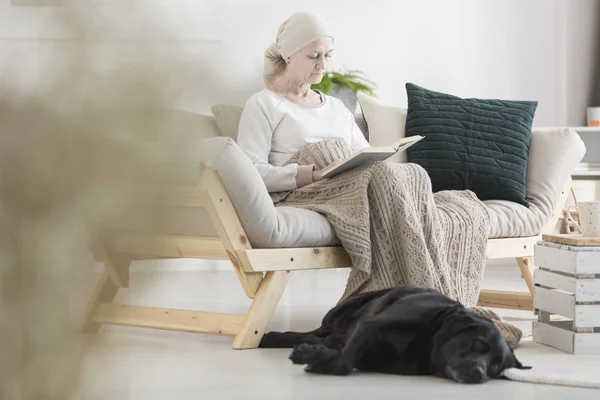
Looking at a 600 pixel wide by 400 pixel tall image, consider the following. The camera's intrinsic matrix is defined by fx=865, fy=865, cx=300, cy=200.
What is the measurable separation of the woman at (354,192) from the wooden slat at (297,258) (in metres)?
0.06

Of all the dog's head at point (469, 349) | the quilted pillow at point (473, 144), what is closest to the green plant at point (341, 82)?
the quilted pillow at point (473, 144)

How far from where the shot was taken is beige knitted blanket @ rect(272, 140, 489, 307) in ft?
7.94

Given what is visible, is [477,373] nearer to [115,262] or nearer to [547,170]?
[547,170]

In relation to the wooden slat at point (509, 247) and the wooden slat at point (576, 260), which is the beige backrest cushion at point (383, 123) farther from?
the wooden slat at point (576, 260)

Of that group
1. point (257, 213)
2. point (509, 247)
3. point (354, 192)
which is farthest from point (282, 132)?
point (509, 247)

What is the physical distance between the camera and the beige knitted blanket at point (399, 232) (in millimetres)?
2420

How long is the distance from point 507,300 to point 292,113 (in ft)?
3.45

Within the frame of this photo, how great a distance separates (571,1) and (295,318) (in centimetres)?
304

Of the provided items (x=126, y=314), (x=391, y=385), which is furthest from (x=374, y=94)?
(x=126, y=314)

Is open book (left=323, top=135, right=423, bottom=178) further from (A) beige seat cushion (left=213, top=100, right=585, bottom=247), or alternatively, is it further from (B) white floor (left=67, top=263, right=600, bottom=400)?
(B) white floor (left=67, top=263, right=600, bottom=400)

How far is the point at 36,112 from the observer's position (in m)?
0.23

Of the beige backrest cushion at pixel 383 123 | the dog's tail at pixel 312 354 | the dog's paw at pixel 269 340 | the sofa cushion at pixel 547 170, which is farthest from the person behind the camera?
the beige backrest cushion at pixel 383 123

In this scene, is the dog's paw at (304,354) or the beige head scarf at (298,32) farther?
the beige head scarf at (298,32)

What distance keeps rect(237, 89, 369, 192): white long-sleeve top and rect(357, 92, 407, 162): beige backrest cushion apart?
0.27 m
